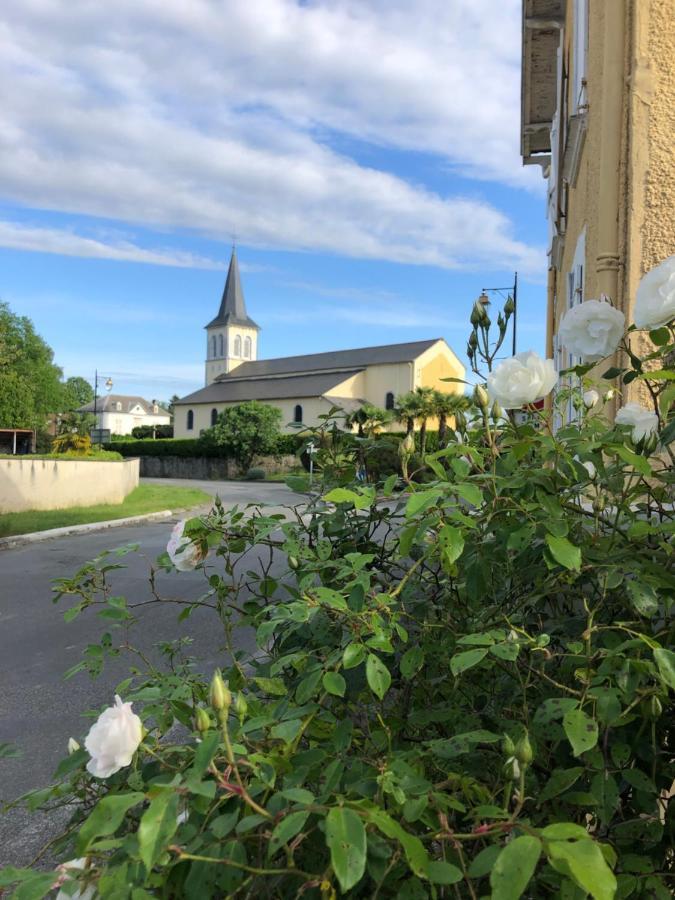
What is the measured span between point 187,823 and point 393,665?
2.27ft

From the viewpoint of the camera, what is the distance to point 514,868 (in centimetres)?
84

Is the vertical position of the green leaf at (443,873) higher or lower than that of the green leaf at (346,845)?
lower

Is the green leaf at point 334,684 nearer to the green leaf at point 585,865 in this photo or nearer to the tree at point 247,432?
the green leaf at point 585,865

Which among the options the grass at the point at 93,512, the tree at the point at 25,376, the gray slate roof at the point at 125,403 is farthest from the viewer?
the gray slate roof at the point at 125,403

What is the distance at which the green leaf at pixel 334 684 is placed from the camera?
118cm

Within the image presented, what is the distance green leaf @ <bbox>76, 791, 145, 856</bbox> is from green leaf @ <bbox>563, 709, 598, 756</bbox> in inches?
24.9

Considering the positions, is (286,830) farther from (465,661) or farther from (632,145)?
(632,145)

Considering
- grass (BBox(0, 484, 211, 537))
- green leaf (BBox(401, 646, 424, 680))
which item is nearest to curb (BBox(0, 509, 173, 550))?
grass (BBox(0, 484, 211, 537))

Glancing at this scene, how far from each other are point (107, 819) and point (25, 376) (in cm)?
7107

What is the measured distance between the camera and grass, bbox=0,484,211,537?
14211 millimetres

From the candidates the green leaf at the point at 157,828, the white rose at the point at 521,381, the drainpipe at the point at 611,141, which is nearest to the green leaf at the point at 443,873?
the green leaf at the point at 157,828

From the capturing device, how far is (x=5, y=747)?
5.12 ft

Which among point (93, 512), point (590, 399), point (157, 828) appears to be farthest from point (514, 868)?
point (93, 512)

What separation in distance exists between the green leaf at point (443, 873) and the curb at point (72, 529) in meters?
12.7
